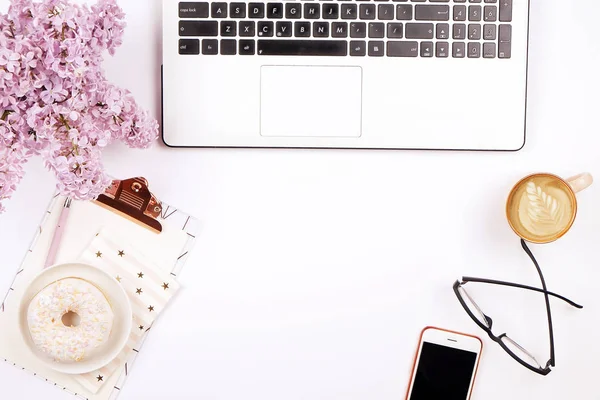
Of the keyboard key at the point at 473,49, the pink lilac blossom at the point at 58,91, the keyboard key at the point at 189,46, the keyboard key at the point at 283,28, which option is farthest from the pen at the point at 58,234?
the keyboard key at the point at 473,49

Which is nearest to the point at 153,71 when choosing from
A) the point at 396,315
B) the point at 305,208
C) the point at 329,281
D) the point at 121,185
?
the point at 121,185

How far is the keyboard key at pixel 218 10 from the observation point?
682mm

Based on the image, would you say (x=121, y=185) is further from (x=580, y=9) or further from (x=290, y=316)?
(x=580, y=9)

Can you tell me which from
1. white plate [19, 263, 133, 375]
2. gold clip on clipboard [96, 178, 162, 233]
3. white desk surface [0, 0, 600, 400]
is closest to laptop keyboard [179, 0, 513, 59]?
white desk surface [0, 0, 600, 400]

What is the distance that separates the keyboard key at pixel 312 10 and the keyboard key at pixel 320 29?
10 mm

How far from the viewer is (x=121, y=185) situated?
74 centimetres

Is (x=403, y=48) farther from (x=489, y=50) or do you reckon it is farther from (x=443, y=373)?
(x=443, y=373)

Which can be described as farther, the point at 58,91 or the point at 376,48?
the point at 376,48

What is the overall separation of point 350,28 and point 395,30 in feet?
0.20

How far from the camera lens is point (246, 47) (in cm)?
69

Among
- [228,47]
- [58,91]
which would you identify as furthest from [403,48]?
[58,91]

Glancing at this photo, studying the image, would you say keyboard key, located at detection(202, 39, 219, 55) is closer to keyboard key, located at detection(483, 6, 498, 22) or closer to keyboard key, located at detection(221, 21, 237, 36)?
keyboard key, located at detection(221, 21, 237, 36)

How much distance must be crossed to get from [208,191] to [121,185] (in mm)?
124

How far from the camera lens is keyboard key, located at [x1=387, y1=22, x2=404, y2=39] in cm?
69
